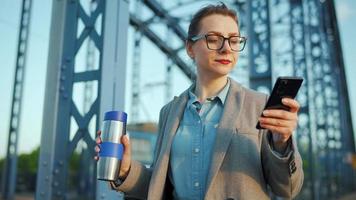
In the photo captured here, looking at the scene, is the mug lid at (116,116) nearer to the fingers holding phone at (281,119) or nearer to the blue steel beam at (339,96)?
the fingers holding phone at (281,119)

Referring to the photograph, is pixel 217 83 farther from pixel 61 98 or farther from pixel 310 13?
pixel 310 13

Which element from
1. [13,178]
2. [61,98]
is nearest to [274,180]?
[61,98]

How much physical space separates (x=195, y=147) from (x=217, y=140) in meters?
0.11

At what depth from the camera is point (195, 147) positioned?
4.30 feet

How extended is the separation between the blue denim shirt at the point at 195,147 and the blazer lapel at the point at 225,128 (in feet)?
0.16

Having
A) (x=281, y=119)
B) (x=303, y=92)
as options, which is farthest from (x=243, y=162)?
(x=303, y=92)

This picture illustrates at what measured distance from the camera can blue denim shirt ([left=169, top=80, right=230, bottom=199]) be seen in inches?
50.1

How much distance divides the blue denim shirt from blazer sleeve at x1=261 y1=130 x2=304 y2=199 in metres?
0.21

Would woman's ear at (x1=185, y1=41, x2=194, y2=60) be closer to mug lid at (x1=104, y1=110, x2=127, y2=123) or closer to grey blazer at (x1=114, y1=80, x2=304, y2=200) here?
grey blazer at (x1=114, y1=80, x2=304, y2=200)

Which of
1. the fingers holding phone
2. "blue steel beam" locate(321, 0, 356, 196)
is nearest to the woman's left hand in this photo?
the fingers holding phone

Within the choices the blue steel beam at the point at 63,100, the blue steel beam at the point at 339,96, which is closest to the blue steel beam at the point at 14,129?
the blue steel beam at the point at 63,100

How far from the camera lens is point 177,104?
4.99 feet

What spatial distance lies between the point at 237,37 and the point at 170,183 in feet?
2.15

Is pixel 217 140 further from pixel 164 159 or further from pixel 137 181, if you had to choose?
pixel 137 181
